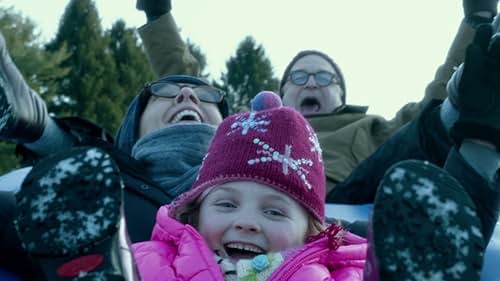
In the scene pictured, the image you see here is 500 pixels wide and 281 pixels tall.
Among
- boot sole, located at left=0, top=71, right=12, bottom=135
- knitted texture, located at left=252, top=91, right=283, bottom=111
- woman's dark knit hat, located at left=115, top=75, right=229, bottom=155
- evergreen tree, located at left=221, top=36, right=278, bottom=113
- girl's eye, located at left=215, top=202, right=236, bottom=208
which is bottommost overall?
evergreen tree, located at left=221, top=36, right=278, bottom=113

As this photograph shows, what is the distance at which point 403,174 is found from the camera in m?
1.45

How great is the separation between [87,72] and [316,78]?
46.9 feet

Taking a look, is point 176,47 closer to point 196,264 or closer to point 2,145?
point 196,264

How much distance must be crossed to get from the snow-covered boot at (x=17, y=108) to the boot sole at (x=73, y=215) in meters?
0.93

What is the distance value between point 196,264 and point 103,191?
0.39m

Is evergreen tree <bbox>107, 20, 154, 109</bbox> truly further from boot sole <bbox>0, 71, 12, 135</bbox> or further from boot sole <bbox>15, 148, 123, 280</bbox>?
boot sole <bbox>15, 148, 123, 280</bbox>

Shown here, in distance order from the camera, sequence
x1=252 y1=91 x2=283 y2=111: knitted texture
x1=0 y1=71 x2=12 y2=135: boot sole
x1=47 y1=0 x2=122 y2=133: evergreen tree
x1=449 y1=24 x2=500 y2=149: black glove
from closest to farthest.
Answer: x1=449 y1=24 x2=500 y2=149: black glove
x1=252 y1=91 x2=283 y2=111: knitted texture
x1=0 y1=71 x2=12 y2=135: boot sole
x1=47 y1=0 x2=122 y2=133: evergreen tree

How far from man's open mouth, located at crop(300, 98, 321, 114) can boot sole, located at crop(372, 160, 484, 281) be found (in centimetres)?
242

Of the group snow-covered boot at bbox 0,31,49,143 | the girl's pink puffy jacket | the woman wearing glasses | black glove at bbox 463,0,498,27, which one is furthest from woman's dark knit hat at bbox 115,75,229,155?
the girl's pink puffy jacket

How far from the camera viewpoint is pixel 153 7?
420 centimetres

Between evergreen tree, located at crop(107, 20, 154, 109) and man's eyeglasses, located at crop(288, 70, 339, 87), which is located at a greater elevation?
man's eyeglasses, located at crop(288, 70, 339, 87)

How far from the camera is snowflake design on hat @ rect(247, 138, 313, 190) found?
6.57 feet

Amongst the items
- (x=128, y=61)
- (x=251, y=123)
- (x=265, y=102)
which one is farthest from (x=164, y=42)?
(x=128, y=61)

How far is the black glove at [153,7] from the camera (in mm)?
4184
